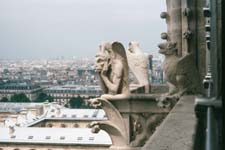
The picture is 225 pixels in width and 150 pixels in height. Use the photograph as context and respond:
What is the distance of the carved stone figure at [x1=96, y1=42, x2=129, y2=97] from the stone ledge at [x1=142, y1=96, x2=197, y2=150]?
269cm

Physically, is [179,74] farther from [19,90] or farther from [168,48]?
[19,90]

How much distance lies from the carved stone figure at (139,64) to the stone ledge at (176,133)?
3366 millimetres

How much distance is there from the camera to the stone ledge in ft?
7.64

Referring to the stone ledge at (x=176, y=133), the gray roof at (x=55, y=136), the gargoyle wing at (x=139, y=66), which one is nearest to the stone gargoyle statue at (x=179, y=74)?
the stone ledge at (x=176, y=133)

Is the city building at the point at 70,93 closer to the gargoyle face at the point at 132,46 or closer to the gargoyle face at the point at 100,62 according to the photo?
the gargoyle face at the point at 132,46

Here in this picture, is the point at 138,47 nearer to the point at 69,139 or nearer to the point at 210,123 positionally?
the point at 210,123

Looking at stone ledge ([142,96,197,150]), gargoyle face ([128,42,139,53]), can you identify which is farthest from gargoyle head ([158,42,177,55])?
gargoyle face ([128,42,139,53])

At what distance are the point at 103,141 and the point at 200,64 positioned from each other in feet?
87.8

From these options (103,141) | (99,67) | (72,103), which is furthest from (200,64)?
(72,103)

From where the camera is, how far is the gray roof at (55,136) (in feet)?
107

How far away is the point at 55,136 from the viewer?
34.2 meters

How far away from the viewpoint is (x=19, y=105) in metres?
59.4

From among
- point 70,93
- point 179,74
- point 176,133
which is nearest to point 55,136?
point 179,74

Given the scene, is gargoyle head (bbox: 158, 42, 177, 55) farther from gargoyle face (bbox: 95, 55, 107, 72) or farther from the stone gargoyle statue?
gargoyle face (bbox: 95, 55, 107, 72)
